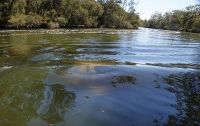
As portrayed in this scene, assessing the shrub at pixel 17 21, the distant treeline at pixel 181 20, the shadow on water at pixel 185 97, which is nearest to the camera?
the shadow on water at pixel 185 97

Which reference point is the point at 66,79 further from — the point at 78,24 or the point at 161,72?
the point at 78,24

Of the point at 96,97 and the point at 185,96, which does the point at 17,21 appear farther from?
the point at 185,96

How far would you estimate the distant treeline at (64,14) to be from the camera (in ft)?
163

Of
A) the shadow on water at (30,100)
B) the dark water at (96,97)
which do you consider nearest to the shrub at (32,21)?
the dark water at (96,97)

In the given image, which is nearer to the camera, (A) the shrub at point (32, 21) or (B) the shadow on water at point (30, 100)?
(B) the shadow on water at point (30, 100)

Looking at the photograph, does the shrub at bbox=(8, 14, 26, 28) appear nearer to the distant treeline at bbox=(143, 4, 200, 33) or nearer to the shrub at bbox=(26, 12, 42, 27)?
the shrub at bbox=(26, 12, 42, 27)

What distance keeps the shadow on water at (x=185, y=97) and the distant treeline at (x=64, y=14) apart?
46.9 metres

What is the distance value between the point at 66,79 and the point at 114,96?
7.09 ft

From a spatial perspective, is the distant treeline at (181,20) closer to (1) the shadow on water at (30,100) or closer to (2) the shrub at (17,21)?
(2) the shrub at (17,21)

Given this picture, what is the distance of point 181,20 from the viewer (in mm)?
95688

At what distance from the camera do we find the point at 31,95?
5.09 m

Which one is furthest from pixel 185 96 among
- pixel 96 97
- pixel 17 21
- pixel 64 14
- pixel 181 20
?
pixel 181 20

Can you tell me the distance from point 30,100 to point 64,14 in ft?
223

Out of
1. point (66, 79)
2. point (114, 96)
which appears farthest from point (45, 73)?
point (114, 96)
